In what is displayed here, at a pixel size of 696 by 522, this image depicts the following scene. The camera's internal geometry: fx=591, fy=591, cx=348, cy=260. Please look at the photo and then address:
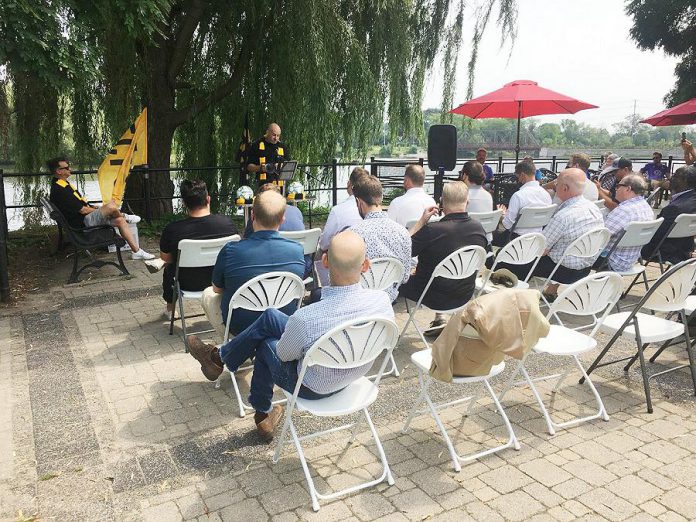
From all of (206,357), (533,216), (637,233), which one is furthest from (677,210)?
(206,357)

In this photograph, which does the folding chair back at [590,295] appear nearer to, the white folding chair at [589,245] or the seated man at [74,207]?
the white folding chair at [589,245]

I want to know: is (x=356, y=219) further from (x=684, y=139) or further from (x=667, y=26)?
(x=667, y=26)

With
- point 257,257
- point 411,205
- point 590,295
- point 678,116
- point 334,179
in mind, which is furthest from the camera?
point 678,116

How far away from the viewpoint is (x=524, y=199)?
6223 mm

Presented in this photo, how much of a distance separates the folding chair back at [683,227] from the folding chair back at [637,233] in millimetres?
338

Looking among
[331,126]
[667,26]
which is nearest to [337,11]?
[331,126]

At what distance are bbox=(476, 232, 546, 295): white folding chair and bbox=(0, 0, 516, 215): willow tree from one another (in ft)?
16.6

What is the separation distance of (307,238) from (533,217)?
255 centimetres

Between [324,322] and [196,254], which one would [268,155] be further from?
[324,322]

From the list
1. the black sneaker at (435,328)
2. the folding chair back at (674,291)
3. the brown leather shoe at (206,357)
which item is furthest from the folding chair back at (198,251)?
the folding chair back at (674,291)

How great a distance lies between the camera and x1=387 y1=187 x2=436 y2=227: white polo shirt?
18.6 ft

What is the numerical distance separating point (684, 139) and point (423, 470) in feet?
34.7

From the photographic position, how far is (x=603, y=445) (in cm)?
324

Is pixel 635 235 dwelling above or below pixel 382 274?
above
